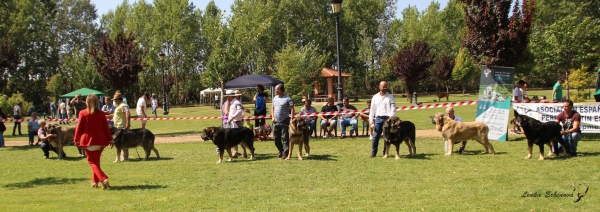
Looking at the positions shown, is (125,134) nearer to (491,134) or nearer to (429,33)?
(491,134)

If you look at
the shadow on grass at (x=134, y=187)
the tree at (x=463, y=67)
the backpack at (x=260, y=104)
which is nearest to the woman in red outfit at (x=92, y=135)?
the shadow on grass at (x=134, y=187)

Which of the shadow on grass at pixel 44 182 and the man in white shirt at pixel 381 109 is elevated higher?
the man in white shirt at pixel 381 109

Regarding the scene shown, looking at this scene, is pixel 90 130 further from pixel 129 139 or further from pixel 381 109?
pixel 381 109

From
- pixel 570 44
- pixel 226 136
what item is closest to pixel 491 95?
Answer: pixel 226 136

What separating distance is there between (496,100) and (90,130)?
10398 millimetres

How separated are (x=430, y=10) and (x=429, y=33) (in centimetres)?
382

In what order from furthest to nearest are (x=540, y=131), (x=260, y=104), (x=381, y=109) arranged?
1. (x=260, y=104)
2. (x=381, y=109)
3. (x=540, y=131)

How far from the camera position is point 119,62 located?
106 feet

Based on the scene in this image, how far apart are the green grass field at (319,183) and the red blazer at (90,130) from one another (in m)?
0.82

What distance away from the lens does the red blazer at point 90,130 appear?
25.9ft

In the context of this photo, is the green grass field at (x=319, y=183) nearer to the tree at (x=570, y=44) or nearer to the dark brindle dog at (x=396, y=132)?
the dark brindle dog at (x=396, y=132)

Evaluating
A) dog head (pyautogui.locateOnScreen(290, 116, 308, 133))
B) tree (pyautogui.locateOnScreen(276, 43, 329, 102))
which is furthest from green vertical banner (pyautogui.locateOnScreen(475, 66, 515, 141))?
tree (pyautogui.locateOnScreen(276, 43, 329, 102))

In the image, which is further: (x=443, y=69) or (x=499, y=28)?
Result: (x=443, y=69)

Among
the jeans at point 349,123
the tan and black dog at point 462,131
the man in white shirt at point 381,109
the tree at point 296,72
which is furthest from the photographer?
the tree at point 296,72
